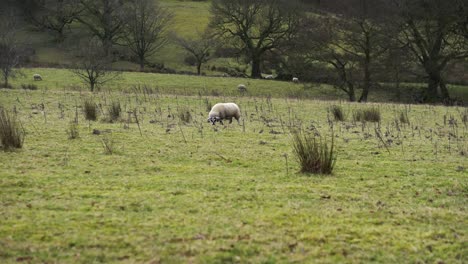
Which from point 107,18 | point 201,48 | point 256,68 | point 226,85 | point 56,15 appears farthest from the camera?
point 56,15

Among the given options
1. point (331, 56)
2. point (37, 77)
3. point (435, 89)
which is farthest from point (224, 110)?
point (37, 77)

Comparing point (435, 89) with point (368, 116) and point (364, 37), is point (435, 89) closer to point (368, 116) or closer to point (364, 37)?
point (364, 37)

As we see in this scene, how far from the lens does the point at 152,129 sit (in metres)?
13.2

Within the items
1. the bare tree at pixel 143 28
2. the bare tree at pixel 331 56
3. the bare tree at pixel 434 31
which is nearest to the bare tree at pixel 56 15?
the bare tree at pixel 143 28

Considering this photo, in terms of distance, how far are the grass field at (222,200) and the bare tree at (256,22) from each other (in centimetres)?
3622

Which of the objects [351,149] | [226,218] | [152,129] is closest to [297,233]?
[226,218]

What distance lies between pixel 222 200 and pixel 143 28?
4868cm

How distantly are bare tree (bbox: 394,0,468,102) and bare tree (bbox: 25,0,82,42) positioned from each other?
38970 millimetres

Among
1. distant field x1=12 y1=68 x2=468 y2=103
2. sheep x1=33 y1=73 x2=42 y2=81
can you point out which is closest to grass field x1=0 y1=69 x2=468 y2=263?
distant field x1=12 y1=68 x2=468 y2=103

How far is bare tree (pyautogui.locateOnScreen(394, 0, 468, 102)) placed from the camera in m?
34.3

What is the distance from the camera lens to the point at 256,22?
48125 mm

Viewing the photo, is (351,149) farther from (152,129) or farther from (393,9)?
(393,9)

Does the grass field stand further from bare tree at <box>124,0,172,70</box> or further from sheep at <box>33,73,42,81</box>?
bare tree at <box>124,0,172,70</box>

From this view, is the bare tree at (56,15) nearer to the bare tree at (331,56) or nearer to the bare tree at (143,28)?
the bare tree at (143,28)
